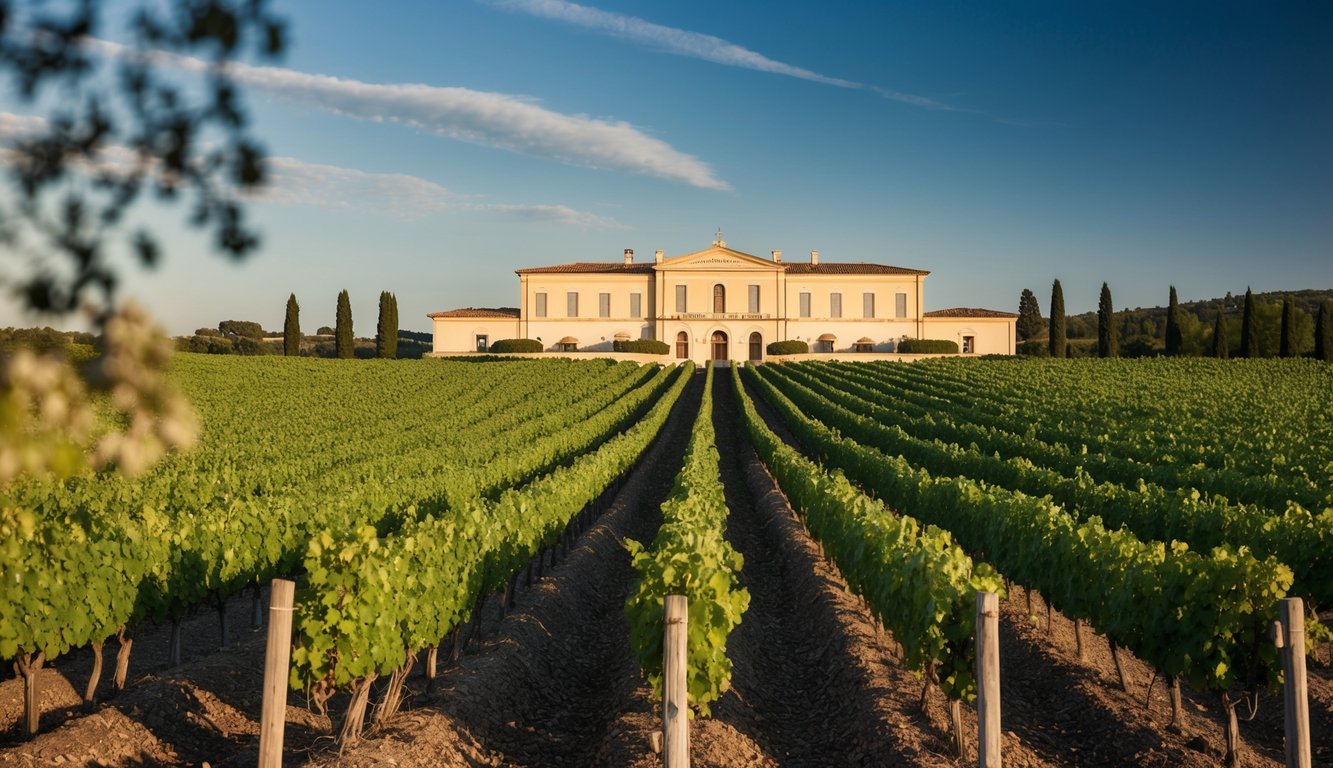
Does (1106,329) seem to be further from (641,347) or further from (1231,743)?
(1231,743)

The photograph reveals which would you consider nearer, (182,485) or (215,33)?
(215,33)

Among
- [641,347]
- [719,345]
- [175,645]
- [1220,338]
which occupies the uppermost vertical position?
[1220,338]

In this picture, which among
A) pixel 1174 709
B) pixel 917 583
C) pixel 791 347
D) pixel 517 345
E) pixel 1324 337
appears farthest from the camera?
pixel 791 347

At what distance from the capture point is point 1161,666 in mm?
6996

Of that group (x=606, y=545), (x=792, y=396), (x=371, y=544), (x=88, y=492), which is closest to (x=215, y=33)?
(x=371, y=544)

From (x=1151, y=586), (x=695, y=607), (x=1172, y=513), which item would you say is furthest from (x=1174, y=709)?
(x=1172, y=513)

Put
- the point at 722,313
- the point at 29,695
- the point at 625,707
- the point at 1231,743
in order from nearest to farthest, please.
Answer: the point at 1231,743, the point at 29,695, the point at 625,707, the point at 722,313

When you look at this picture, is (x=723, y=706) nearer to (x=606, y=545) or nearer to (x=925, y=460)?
(x=606, y=545)

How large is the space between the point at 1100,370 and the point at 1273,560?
4448 cm

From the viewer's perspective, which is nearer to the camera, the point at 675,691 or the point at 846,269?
the point at 675,691

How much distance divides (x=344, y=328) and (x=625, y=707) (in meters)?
57.8

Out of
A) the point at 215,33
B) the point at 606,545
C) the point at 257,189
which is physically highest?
the point at 215,33

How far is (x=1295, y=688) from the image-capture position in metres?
5.43

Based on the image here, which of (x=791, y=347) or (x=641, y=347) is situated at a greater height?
(x=791, y=347)
